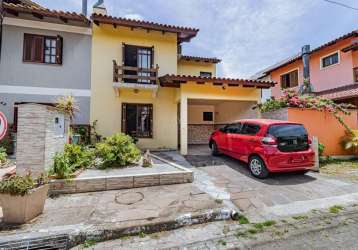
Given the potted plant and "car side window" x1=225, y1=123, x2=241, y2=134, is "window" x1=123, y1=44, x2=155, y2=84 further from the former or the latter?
the potted plant

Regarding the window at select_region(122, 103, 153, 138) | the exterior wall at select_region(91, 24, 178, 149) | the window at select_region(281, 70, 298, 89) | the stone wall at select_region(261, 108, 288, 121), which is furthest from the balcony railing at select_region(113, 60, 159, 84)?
the window at select_region(281, 70, 298, 89)

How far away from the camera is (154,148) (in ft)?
34.4

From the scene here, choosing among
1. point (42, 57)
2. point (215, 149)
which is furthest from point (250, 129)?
point (42, 57)

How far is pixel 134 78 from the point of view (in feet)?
32.3

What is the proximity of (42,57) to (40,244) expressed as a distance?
952 cm

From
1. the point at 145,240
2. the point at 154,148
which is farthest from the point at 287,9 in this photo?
the point at 145,240

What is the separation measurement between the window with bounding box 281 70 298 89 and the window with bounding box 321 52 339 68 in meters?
2.20

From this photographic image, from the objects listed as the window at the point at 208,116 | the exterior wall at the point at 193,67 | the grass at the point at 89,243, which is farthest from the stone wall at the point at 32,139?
the window at the point at 208,116

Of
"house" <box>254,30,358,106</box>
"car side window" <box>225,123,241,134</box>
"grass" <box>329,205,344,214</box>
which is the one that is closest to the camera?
"grass" <box>329,205,344,214</box>

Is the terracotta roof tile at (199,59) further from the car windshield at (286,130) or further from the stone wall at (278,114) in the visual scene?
the car windshield at (286,130)

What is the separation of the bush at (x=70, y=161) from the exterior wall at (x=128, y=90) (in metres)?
3.82

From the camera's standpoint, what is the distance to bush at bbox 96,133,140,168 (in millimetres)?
6254

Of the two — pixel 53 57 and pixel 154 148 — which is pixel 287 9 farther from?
pixel 53 57

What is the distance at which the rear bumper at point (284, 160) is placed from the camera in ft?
19.1
